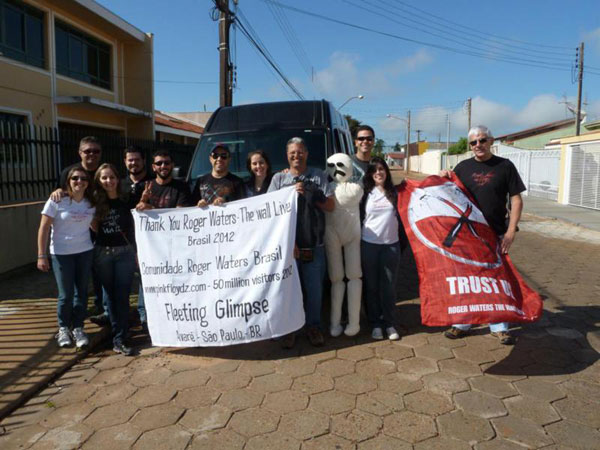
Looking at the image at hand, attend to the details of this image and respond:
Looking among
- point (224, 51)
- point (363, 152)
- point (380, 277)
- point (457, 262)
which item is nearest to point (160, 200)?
point (363, 152)

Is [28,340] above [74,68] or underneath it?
underneath

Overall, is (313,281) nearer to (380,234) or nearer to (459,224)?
(380,234)

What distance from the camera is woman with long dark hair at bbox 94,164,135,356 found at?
3.96m

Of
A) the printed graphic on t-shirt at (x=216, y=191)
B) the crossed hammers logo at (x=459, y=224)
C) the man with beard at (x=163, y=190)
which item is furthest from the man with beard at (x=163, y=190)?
the crossed hammers logo at (x=459, y=224)

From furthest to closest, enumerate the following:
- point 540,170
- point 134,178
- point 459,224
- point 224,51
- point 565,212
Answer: point 540,170 < point 565,212 < point 224,51 < point 134,178 < point 459,224

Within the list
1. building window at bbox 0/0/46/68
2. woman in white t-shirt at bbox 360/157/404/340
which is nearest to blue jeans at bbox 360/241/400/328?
woman in white t-shirt at bbox 360/157/404/340

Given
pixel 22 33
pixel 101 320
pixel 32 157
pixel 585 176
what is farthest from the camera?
pixel 585 176

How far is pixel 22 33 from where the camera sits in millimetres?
13695

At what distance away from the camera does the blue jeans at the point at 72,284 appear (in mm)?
3879

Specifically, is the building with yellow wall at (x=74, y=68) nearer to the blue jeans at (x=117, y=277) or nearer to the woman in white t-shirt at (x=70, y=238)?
the woman in white t-shirt at (x=70, y=238)

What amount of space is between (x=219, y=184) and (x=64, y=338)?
1990 mm

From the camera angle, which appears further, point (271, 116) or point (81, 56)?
point (81, 56)

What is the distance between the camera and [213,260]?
3.84 m

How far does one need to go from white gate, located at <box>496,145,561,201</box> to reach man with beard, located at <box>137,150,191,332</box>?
18.5 metres
